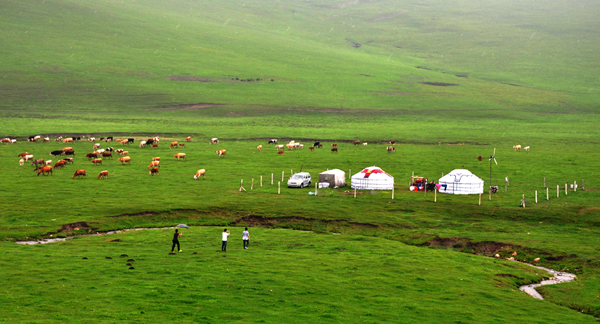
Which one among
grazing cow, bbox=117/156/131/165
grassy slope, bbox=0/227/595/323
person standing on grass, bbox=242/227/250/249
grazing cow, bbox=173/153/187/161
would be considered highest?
grazing cow, bbox=173/153/187/161

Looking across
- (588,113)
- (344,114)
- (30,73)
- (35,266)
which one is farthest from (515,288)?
(30,73)

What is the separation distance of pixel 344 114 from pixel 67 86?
268 feet

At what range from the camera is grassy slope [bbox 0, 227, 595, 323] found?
24422 mm

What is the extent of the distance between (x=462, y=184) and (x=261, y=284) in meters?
34.3

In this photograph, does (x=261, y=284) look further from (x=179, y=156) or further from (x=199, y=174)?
(x=179, y=156)

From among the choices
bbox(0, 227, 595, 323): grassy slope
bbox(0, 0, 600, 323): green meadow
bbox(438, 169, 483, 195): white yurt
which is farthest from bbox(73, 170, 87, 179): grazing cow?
bbox(438, 169, 483, 195): white yurt

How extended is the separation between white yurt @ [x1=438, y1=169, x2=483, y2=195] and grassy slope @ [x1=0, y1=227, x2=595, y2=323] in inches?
839

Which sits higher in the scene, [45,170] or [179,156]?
[179,156]

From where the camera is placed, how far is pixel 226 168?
7481 cm

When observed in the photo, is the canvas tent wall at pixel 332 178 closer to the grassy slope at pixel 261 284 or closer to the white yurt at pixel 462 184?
the white yurt at pixel 462 184

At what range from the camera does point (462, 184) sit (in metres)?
58.0

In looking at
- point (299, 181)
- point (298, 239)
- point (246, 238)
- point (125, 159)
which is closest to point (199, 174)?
point (299, 181)

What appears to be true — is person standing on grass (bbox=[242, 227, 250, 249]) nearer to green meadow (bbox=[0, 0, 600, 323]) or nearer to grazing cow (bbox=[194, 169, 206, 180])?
green meadow (bbox=[0, 0, 600, 323])

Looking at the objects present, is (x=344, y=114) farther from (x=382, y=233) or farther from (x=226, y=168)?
(x=382, y=233)
